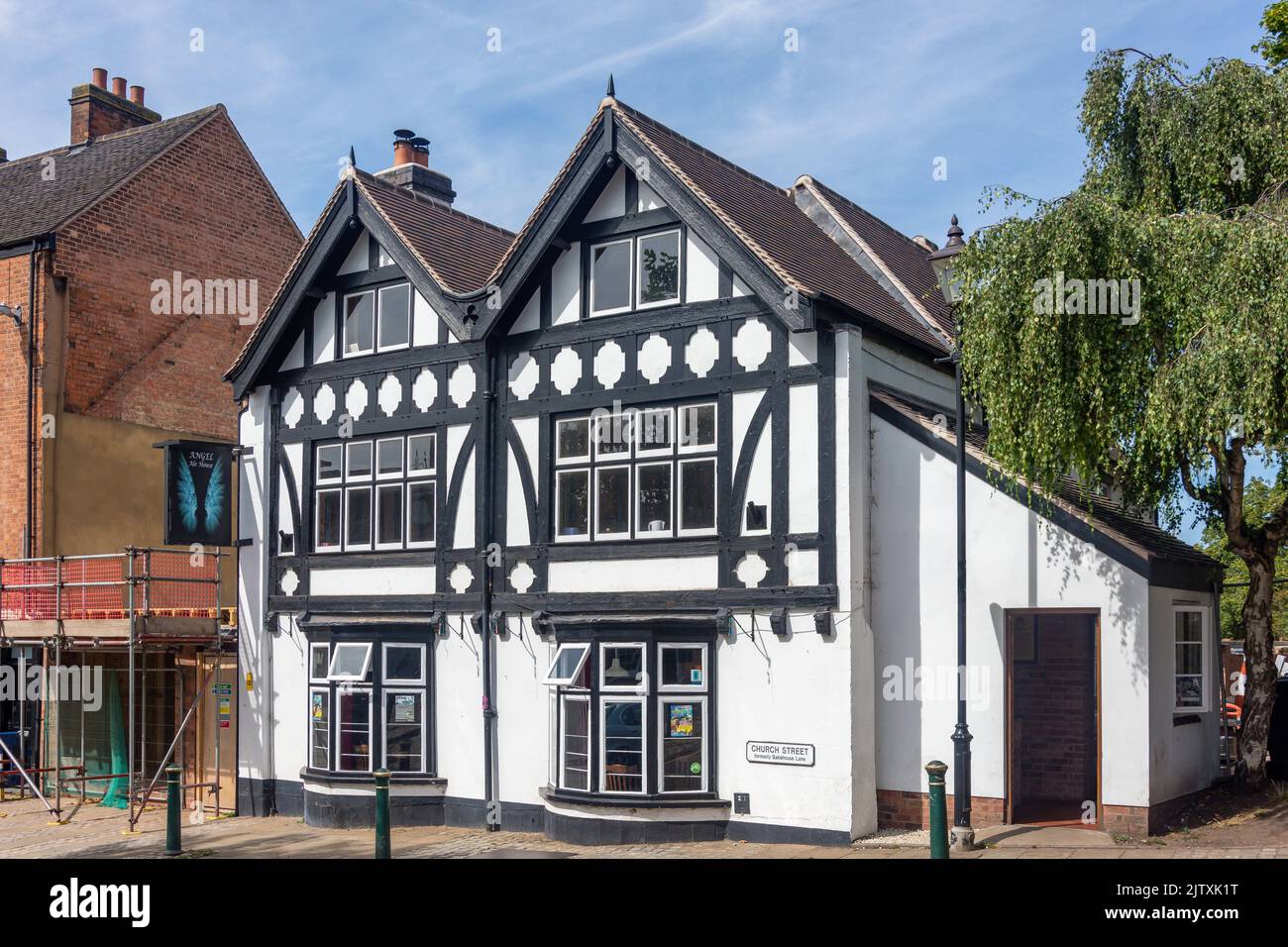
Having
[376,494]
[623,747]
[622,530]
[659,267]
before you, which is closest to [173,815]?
[376,494]

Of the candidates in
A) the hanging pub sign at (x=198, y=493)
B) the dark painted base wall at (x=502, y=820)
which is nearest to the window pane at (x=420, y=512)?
the hanging pub sign at (x=198, y=493)

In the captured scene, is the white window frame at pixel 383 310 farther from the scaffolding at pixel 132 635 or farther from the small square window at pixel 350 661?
the scaffolding at pixel 132 635

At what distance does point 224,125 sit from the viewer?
26969 millimetres

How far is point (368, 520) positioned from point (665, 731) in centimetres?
605

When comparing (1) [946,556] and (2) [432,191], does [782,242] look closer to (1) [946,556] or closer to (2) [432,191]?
(1) [946,556]

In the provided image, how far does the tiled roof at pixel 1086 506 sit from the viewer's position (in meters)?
14.9

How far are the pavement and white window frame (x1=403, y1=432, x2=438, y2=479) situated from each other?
16.4 feet

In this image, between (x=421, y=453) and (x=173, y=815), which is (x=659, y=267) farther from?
(x=173, y=815)

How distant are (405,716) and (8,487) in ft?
30.7

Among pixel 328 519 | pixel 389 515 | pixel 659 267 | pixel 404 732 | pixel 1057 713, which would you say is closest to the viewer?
pixel 659 267

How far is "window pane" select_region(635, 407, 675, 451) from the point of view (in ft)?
→ 55.8

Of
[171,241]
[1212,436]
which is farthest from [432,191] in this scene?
[1212,436]

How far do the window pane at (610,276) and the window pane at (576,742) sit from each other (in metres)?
5.27

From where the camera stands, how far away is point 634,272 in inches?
687
